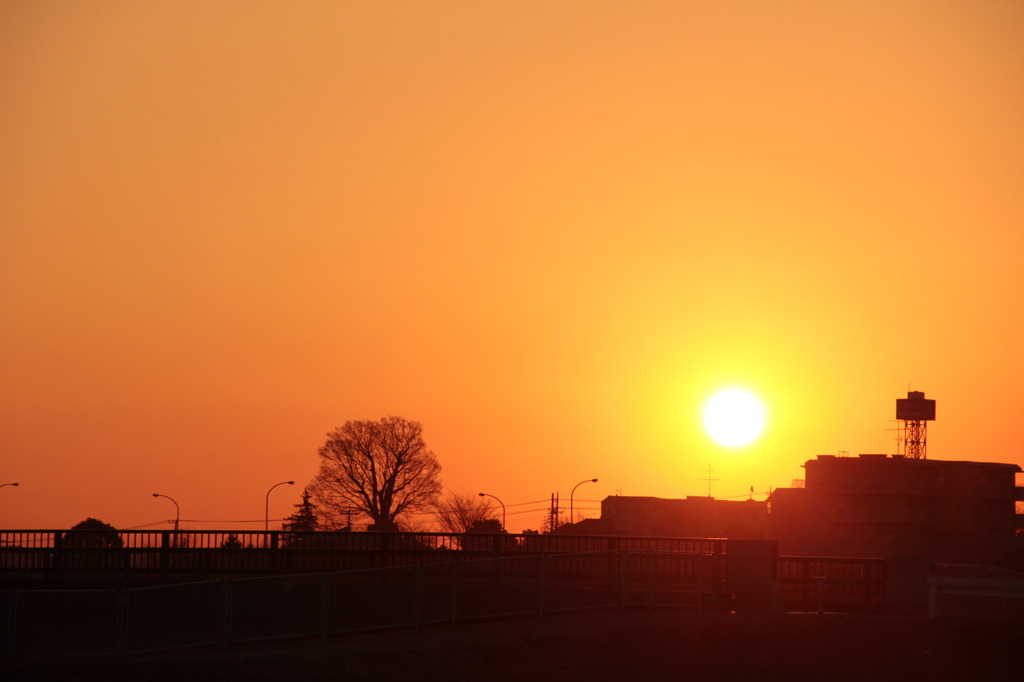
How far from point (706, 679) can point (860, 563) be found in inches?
363

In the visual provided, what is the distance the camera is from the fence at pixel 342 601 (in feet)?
70.6

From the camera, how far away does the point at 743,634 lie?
2836 centimetres

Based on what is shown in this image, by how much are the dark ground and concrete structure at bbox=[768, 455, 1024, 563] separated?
78.7 meters

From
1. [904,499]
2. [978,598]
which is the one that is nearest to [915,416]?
[904,499]

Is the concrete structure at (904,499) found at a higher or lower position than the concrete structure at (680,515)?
higher

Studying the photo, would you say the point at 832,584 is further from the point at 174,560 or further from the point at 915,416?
the point at 915,416

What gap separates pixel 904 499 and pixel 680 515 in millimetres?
32781

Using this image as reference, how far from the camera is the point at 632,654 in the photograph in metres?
26.0

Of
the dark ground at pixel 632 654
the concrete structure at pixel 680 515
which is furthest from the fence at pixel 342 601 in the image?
the concrete structure at pixel 680 515

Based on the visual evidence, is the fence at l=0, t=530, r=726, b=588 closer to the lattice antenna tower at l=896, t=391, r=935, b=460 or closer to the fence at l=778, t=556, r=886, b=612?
the fence at l=778, t=556, r=886, b=612

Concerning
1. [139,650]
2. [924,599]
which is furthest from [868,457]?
[139,650]

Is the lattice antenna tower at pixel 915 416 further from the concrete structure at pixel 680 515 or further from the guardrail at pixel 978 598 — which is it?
the guardrail at pixel 978 598

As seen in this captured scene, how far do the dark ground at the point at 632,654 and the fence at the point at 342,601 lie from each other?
1.62 feet

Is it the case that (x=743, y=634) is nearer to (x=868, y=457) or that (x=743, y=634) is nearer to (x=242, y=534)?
(x=242, y=534)
